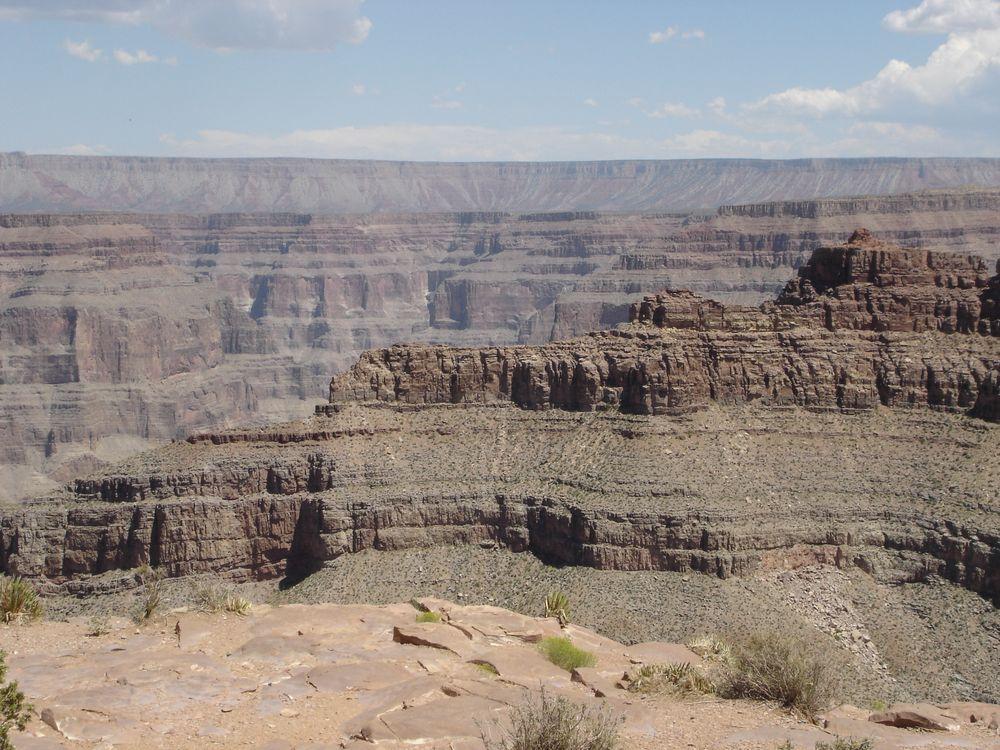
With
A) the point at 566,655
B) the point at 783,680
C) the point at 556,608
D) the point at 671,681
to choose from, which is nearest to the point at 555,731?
the point at 671,681

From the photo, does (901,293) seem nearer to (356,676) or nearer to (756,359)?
(756,359)

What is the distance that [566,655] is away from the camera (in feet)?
116

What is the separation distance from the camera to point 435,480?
6494 cm

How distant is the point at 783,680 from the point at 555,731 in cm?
818

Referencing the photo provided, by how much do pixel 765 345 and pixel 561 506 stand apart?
51.8 feet

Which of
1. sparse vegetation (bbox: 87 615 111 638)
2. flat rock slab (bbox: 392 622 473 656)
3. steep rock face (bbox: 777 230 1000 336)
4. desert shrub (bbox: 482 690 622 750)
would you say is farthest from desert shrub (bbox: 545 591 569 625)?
steep rock face (bbox: 777 230 1000 336)

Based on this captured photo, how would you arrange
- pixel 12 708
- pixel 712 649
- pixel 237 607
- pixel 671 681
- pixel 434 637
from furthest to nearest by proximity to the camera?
pixel 712 649 < pixel 237 607 < pixel 434 637 < pixel 671 681 < pixel 12 708

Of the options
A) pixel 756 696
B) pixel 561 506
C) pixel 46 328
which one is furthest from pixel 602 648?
pixel 46 328

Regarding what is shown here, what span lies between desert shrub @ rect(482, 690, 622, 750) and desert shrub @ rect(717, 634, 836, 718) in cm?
567

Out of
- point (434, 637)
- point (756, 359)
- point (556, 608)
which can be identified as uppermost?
point (756, 359)

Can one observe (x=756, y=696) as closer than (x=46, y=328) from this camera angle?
Yes

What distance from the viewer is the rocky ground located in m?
28.1

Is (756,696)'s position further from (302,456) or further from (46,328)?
(46,328)

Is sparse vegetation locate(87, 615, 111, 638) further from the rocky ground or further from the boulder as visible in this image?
the boulder
